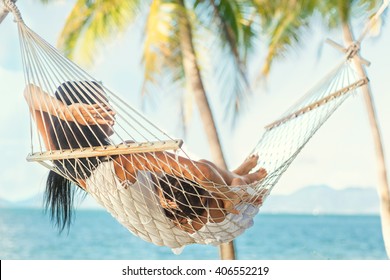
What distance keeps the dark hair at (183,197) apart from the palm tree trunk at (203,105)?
4.89 ft

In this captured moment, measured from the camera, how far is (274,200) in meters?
16.6

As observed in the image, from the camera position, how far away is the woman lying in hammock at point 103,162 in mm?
1810

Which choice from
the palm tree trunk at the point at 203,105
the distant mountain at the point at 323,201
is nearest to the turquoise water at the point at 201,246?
the distant mountain at the point at 323,201

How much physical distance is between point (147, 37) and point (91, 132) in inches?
85.8

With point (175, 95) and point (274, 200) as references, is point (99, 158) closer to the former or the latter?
point (175, 95)

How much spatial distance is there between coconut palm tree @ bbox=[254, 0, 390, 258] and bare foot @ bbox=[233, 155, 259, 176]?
5.93 feet

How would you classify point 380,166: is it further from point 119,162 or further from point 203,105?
point 119,162

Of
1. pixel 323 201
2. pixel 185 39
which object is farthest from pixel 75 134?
pixel 323 201

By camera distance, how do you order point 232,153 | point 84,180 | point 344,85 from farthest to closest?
point 232,153 < point 344,85 < point 84,180

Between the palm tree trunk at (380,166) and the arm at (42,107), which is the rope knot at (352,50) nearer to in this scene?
the arm at (42,107)

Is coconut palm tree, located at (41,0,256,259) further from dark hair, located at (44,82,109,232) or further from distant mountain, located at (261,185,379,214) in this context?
distant mountain, located at (261,185,379,214)

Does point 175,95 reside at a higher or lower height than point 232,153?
higher
